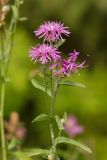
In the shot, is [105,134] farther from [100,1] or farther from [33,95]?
[100,1]

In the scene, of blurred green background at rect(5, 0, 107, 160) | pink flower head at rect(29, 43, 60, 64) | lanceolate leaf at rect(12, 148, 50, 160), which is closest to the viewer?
pink flower head at rect(29, 43, 60, 64)

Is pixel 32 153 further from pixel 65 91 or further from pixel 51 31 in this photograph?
pixel 65 91

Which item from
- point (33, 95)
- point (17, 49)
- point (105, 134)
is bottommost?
point (105, 134)

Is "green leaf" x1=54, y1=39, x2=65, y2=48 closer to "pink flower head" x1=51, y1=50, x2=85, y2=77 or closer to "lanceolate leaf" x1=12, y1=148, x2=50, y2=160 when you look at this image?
"pink flower head" x1=51, y1=50, x2=85, y2=77

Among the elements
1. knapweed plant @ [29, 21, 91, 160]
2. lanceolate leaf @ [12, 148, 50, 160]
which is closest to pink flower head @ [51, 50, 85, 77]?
knapweed plant @ [29, 21, 91, 160]

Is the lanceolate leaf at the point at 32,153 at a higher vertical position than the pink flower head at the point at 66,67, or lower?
lower

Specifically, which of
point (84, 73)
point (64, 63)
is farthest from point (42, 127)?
point (64, 63)

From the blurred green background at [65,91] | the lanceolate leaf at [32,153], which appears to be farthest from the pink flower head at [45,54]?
the blurred green background at [65,91]

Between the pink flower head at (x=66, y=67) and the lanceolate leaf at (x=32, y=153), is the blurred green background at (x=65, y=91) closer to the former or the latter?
the lanceolate leaf at (x=32, y=153)
